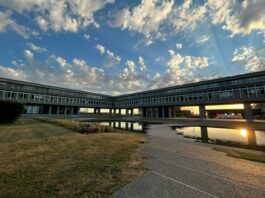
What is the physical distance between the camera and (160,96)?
58938 mm

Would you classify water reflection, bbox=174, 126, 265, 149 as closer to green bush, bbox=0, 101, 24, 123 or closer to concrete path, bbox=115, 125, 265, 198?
concrete path, bbox=115, 125, 265, 198

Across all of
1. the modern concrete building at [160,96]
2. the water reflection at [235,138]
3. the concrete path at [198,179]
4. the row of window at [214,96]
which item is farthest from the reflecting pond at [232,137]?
the modern concrete building at [160,96]

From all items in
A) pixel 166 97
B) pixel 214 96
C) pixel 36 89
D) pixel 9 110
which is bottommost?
pixel 9 110

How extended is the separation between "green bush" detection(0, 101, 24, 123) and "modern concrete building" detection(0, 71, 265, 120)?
33196mm

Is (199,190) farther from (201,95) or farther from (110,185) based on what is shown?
(201,95)

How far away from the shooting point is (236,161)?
7215mm

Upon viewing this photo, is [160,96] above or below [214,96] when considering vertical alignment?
above

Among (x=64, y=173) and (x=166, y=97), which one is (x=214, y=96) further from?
(x=64, y=173)

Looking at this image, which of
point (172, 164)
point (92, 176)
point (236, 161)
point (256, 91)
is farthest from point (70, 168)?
point (256, 91)

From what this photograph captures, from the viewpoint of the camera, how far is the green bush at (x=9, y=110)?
1894 cm

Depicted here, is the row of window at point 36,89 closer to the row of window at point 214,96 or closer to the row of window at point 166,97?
the row of window at point 166,97

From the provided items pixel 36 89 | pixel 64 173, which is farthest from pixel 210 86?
pixel 36 89

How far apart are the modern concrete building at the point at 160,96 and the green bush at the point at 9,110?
109 ft

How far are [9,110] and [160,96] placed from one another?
161ft
